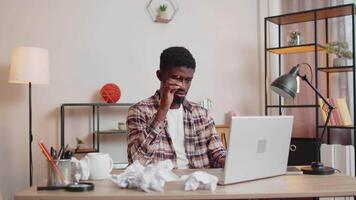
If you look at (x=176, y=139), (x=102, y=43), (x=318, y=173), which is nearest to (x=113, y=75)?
(x=102, y=43)

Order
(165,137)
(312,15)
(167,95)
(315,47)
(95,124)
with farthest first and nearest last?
(95,124)
(312,15)
(315,47)
(165,137)
(167,95)

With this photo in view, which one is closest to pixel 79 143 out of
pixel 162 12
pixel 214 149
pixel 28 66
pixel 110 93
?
pixel 110 93

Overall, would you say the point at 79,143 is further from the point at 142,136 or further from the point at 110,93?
the point at 142,136

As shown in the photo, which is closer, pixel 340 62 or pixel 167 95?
pixel 167 95

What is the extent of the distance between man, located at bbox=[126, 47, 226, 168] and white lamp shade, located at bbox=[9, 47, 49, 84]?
4.76 ft

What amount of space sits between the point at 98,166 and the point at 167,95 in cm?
53

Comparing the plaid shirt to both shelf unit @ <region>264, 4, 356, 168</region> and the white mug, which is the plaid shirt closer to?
the white mug

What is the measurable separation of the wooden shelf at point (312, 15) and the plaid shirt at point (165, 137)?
5.77 ft

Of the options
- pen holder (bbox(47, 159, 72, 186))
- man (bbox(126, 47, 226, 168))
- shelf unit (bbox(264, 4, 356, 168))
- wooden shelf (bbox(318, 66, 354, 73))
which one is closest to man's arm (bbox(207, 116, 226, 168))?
man (bbox(126, 47, 226, 168))

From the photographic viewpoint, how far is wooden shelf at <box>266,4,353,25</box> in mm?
3461

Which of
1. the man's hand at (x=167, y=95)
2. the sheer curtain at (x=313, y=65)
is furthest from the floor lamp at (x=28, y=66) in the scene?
the sheer curtain at (x=313, y=65)

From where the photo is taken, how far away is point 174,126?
7.31 feet

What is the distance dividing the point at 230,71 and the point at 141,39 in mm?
891

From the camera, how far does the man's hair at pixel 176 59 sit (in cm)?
218
